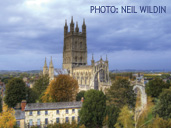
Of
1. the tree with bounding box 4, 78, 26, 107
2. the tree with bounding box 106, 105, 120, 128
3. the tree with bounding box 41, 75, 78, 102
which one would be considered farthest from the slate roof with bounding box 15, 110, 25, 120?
the tree with bounding box 106, 105, 120, 128

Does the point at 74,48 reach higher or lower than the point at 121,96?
higher

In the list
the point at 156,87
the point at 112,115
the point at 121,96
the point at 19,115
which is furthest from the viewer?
the point at 156,87

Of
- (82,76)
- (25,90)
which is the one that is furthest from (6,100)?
(82,76)

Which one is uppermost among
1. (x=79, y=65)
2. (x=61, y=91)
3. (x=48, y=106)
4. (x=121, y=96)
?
(x=79, y=65)

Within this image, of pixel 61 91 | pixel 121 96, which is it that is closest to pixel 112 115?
pixel 121 96

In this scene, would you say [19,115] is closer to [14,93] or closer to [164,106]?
[14,93]

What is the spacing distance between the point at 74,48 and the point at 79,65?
792 cm

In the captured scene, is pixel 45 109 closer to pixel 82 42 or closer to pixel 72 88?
pixel 72 88

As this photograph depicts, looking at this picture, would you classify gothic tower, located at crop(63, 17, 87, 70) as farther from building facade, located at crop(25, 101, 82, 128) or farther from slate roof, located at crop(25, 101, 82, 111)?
building facade, located at crop(25, 101, 82, 128)

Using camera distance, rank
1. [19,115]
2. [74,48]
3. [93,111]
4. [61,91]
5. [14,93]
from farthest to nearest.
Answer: [74,48], [14,93], [61,91], [93,111], [19,115]

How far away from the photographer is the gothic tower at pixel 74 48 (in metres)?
81.8

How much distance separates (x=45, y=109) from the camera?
32438 mm

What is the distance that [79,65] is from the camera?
8162cm

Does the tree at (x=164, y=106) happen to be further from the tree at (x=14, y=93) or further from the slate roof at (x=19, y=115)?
the tree at (x=14, y=93)
